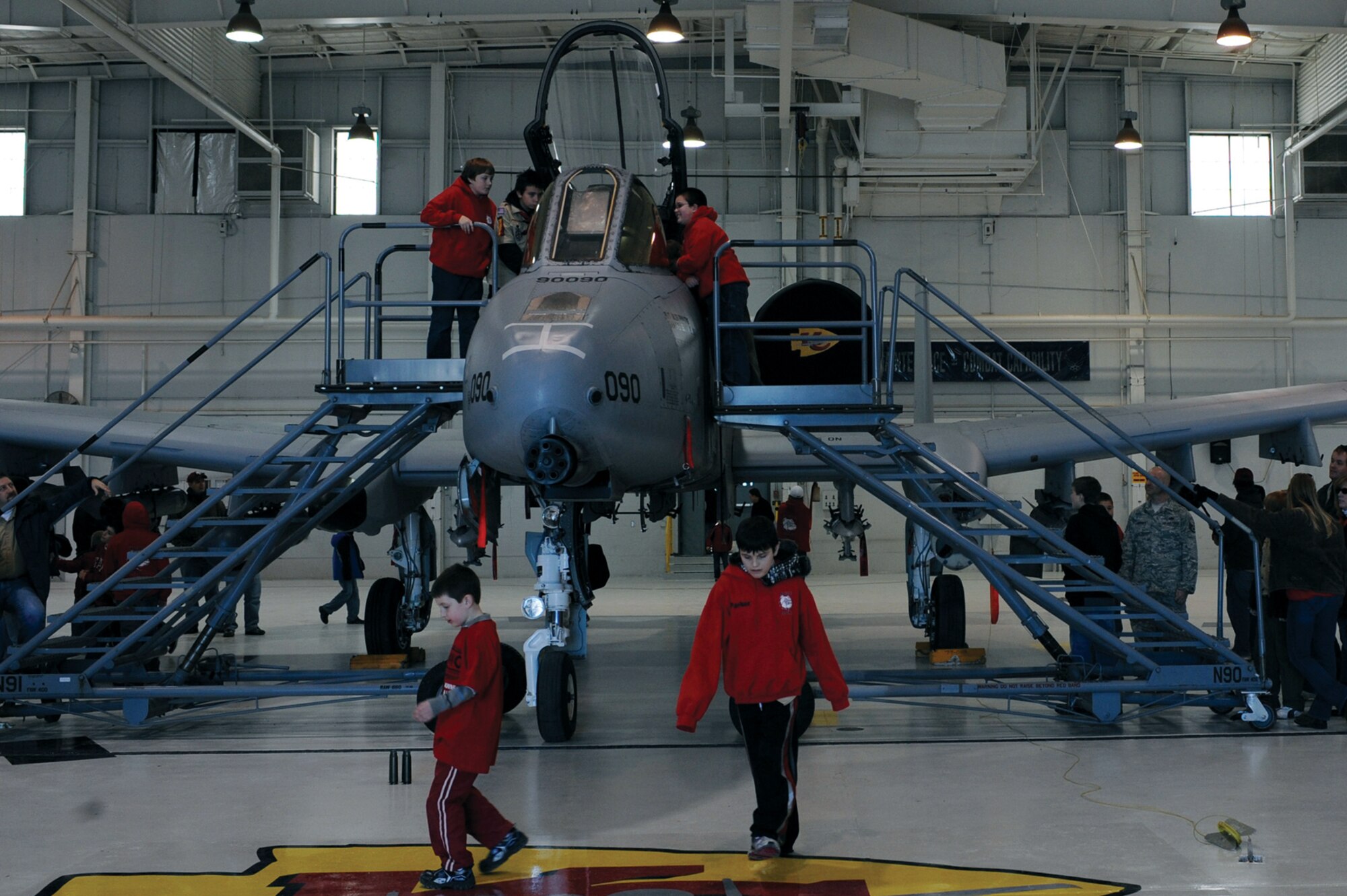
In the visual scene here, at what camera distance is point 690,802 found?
6.34 m

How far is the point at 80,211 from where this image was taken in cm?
2391

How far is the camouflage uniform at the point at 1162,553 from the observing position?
9.21m

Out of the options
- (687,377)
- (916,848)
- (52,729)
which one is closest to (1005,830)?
(916,848)

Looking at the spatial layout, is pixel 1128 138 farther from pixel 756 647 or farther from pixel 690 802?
pixel 756 647

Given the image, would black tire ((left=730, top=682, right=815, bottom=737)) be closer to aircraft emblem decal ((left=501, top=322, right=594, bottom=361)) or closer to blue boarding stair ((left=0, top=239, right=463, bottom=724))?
aircraft emblem decal ((left=501, top=322, right=594, bottom=361))

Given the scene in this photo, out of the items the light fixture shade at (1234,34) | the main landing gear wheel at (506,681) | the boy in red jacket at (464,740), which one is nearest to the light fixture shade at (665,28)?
the light fixture shade at (1234,34)

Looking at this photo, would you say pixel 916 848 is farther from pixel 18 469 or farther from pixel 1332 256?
pixel 1332 256

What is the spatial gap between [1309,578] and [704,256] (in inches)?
184

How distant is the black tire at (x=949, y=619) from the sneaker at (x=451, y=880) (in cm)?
794

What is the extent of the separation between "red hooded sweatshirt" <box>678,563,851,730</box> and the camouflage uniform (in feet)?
15.8

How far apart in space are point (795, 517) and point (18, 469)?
1011 cm

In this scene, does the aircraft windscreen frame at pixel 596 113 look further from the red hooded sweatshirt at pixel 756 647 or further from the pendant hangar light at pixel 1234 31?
the red hooded sweatshirt at pixel 756 647

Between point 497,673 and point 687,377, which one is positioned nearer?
point 497,673

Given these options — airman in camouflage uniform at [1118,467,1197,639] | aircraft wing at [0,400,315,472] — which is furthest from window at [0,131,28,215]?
airman in camouflage uniform at [1118,467,1197,639]
